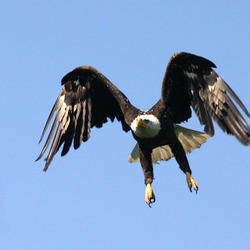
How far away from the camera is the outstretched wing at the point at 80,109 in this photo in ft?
43.2

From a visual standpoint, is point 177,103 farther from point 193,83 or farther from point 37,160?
point 37,160

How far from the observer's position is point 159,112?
12.3 meters

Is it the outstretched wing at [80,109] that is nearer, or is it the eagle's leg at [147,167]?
the eagle's leg at [147,167]

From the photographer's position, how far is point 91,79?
13297 millimetres

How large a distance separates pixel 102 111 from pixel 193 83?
162 cm

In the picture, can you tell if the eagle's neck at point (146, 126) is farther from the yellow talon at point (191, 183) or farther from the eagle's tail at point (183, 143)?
the eagle's tail at point (183, 143)

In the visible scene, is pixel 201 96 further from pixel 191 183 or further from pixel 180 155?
pixel 191 183

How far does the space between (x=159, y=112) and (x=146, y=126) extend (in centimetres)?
39

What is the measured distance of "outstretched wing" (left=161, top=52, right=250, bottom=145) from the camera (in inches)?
456

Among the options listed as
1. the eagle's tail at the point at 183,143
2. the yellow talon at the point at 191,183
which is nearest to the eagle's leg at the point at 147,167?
the yellow talon at the point at 191,183

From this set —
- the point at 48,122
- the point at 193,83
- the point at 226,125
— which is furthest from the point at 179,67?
the point at 48,122

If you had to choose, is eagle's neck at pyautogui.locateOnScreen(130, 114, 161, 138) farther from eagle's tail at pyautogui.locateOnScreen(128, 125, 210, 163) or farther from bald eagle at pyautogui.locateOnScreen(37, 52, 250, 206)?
eagle's tail at pyautogui.locateOnScreen(128, 125, 210, 163)

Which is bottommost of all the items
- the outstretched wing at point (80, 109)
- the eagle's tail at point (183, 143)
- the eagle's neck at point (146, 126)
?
the eagle's neck at point (146, 126)

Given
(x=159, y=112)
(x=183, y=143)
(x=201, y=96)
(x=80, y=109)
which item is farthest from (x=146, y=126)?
(x=80, y=109)
